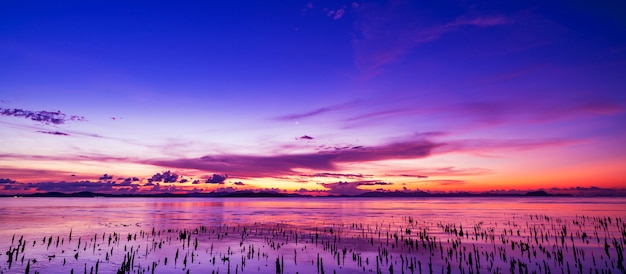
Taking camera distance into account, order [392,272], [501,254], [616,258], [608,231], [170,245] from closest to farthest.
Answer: [392,272] → [616,258] → [501,254] → [170,245] → [608,231]

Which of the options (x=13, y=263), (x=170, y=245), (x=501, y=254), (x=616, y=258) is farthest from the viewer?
(x=170, y=245)

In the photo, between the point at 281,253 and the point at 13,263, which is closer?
the point at 13,263

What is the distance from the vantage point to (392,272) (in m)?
19.5

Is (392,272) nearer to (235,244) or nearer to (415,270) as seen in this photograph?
(415,270)

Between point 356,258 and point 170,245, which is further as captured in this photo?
point 170,245

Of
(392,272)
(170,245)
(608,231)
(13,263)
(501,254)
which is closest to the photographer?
(392,272)

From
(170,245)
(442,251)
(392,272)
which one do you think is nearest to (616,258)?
(442,251)

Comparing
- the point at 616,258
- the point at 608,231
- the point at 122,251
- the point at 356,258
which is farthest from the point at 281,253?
the point at 608,231

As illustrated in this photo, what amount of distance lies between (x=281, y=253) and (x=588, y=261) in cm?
1897

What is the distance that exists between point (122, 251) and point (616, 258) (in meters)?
31.9

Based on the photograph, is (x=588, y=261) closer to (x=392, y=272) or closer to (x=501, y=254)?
(x=501, y=254)

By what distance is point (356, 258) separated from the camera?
77.4 ft

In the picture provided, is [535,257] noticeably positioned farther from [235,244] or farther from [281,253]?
[235,244]

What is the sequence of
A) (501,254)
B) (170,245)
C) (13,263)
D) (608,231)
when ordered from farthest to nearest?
(608,231), (170,245), (501,254), (13,263)
